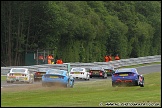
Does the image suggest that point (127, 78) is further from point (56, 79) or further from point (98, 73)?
point (98, 73)

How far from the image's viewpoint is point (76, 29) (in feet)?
208

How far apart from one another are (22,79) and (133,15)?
48.7 meters

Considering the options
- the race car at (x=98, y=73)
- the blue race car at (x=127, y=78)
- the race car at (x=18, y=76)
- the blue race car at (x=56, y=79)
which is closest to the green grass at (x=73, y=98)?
the blue race car at (x=56, y=79)

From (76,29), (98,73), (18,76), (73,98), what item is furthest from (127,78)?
(76,29)

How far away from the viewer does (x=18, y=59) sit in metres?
58.6

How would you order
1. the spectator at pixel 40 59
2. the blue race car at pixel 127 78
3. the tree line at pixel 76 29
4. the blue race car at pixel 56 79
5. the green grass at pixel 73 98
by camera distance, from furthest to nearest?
the tree line at pixel 76 29 < the spectator at pixel 40 59 < the blue race car at pixel 127 78 < the blue race car at pixel 56 79 < the green grass at pixel 73 98

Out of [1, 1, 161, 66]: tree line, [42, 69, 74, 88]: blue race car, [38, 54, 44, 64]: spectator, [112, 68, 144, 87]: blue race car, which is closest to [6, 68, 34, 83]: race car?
[42, 69, 74, 88]: blue race car

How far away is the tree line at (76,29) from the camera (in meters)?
58.7

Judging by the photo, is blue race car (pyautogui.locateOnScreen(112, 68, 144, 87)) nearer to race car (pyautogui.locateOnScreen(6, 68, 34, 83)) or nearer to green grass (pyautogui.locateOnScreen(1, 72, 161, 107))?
green grass (pyautogui.locateOnScreen(1, 72, 161, 107))

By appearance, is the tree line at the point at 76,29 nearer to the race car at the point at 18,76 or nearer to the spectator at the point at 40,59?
the spectator at the point at 40,59

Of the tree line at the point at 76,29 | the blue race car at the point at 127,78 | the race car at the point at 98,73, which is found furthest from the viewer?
the tree line at the point at 76,29

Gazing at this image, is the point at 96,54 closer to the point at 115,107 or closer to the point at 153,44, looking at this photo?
the point at 153,44

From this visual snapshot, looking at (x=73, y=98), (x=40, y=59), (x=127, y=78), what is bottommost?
(x=73, y=98)

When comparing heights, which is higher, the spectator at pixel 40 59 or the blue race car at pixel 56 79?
the spectator at pixel 40 59
